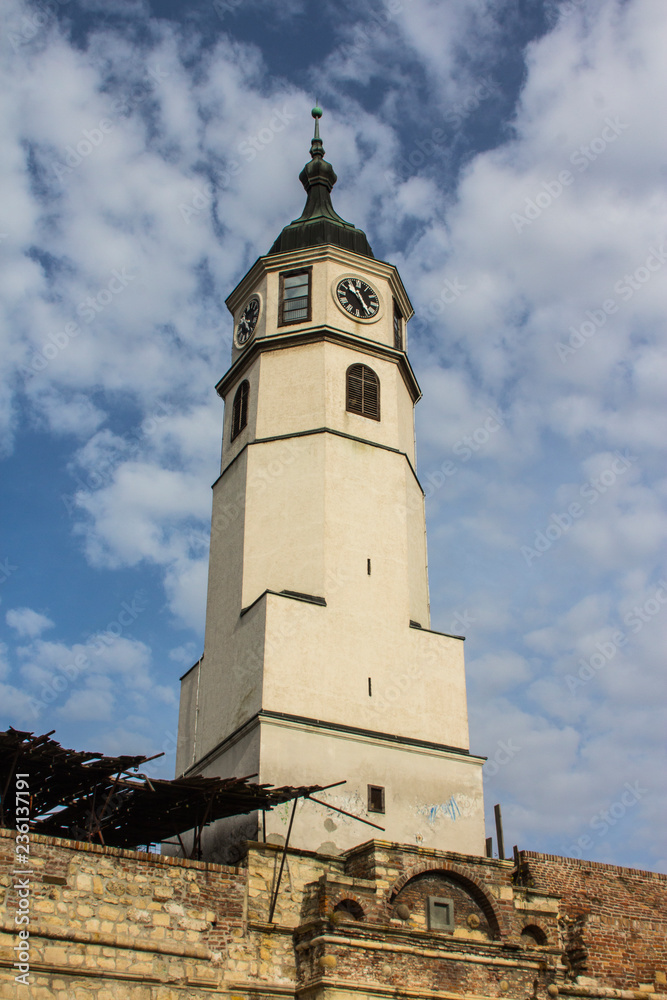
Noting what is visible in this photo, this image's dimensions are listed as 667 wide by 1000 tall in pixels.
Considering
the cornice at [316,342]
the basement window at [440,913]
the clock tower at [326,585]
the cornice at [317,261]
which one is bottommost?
the basement window at [440,913]

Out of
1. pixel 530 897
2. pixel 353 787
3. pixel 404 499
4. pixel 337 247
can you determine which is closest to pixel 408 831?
pixel 353 787

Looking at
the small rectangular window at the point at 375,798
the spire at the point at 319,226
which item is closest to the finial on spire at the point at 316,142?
the spire at the point at 319,226

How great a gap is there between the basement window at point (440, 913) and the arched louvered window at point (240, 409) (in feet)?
49.7

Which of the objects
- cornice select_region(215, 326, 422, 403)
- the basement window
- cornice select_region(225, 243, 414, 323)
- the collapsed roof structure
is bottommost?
the basement window

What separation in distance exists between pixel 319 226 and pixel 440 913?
71.6 feet

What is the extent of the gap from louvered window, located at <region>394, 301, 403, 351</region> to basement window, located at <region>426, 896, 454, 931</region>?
17.4 meters

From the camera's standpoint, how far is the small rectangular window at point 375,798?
23703 millimetres

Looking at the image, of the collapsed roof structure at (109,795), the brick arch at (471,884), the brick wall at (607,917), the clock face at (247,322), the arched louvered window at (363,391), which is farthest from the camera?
the clock face at (247,322)

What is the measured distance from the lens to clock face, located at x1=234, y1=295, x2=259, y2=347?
3174cm

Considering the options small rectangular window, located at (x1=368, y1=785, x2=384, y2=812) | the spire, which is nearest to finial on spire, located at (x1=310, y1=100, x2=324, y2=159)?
the spire

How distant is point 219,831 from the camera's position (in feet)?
77.7

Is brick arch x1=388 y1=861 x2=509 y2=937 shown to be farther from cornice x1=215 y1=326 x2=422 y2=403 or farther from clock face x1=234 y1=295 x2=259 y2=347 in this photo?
clock face x1=234 y1=295 x2=259 y2=347

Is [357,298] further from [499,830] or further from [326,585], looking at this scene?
[499,830]

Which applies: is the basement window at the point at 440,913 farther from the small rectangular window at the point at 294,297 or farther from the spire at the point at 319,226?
the spire at the point at 319,226
